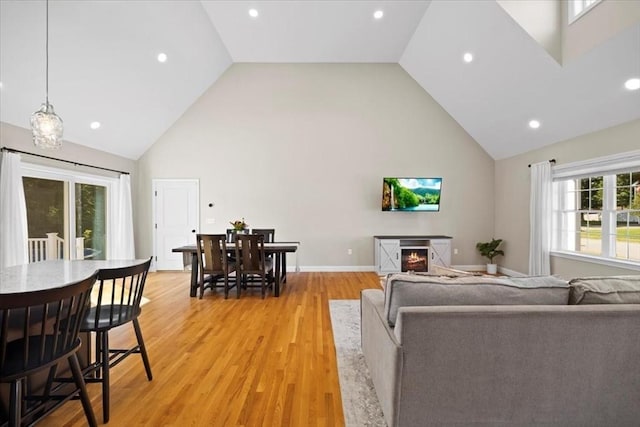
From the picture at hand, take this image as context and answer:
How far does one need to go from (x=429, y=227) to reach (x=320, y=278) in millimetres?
2706

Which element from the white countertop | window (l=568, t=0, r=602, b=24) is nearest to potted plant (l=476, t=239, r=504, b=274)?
window (l=568, t=0, r=602, b=24)

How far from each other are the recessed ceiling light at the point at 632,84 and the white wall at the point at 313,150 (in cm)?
341

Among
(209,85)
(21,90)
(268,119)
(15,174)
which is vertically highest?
(209,85)

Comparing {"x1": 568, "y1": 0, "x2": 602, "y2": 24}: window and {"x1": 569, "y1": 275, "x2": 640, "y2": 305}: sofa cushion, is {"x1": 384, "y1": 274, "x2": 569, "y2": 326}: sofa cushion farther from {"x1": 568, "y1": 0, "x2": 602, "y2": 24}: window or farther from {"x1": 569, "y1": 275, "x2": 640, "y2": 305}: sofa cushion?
{"x1": 568, "y1": 0, "x2": 602, "y2": 24}: window

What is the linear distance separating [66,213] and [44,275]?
13.0 feet

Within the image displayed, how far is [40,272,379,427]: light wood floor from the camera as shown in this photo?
208cm

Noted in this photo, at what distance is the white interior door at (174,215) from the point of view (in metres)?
7.08

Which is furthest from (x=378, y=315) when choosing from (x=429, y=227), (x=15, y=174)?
(x=429, y=227)

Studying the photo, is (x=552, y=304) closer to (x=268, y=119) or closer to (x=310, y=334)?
(x=310, y=334)

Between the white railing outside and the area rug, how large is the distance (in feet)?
14.2

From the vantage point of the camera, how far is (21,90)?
12.9ft

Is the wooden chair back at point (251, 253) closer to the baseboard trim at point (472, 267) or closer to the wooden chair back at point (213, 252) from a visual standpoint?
the wooden chair back at point (213, 252)

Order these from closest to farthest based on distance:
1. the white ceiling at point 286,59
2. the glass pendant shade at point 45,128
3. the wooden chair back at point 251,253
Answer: the glass pendant shade at point 45,128 < the white ceiling at point 286,59 < the wooden chair back at point 251,253

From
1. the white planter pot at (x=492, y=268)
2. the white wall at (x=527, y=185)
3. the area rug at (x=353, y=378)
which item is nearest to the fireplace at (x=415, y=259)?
the white planter pot at (x=492, y=268)
